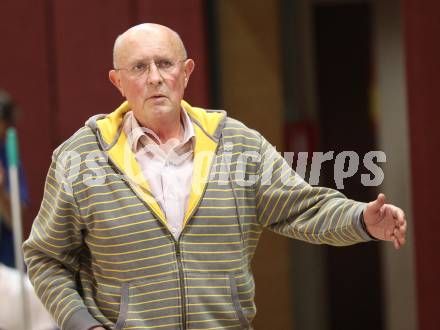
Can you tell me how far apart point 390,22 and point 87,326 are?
8.81ft

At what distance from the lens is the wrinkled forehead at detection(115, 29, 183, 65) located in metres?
2.19

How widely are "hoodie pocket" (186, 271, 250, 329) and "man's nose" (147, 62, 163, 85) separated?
19.1 inches

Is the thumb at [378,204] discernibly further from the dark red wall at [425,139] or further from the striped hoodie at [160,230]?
the dark red wall at [425,139]

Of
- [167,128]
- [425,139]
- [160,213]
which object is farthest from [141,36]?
[425,139]

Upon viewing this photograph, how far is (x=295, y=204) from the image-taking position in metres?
2.26

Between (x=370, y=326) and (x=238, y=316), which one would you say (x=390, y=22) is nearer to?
(x=370, y=326)

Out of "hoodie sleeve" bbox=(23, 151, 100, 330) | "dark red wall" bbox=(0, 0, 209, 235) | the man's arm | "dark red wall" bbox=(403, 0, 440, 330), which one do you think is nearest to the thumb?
the man's arm

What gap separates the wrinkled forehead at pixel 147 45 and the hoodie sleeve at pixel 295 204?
360 millimetres

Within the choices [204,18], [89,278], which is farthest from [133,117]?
[204,18]

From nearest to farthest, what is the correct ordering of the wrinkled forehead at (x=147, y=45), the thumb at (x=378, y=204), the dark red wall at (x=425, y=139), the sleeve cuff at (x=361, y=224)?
the thumb at (x=378, y=204)
the sleeve cuff at (x=361, y=224)
the wrinkled forehead at (x=147, y=45)
the dark red wall at (x=425, y=139)

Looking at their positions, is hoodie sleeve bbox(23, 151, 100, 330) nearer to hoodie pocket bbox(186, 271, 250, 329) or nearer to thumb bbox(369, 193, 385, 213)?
hoodie pocket bbox(186, 271, 250, 329)

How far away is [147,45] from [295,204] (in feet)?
1.82

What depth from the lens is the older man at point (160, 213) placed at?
7.09 feet

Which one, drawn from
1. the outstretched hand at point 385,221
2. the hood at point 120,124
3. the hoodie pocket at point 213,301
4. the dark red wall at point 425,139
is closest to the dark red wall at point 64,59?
the dark red wall at point 425,139
